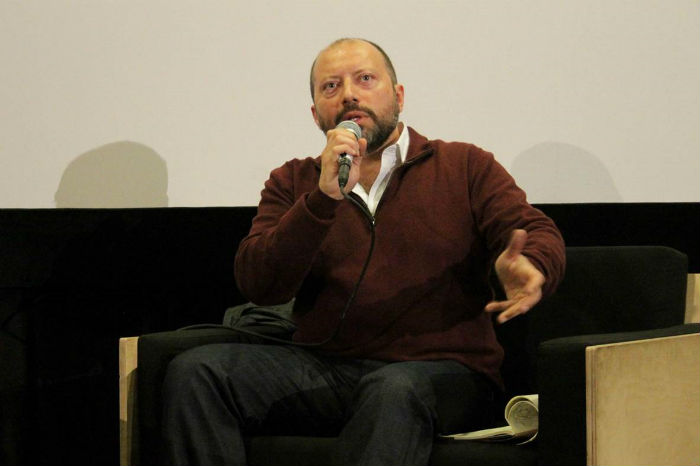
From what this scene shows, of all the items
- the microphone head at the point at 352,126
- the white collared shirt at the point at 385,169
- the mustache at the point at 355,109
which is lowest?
the white collared shirt at the point at 385,169

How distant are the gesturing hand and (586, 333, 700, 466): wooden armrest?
155mm

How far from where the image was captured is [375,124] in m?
2.02

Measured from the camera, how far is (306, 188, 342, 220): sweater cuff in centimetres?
181

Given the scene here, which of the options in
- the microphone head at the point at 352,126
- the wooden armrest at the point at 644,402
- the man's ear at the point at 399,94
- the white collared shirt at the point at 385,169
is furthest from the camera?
the man's ear at the point at 399,94

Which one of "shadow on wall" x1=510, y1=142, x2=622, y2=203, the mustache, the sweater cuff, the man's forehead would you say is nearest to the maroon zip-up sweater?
the sweater cuff

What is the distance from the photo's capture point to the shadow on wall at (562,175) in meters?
2.52

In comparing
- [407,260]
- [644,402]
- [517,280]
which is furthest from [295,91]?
[644,402]

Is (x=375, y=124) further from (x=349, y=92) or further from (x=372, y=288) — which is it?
(x=372, y=288)

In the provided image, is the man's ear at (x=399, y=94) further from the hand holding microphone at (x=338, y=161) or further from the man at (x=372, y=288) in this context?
the hand holding microphone at (x=338, y=161)

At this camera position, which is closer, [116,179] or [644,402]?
[644,402]

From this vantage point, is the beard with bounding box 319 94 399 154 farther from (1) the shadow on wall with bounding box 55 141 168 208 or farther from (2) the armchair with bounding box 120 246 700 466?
(1) the shadow on wall with bounding box 55 141 168 208

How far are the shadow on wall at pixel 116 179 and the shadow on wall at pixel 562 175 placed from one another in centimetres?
100

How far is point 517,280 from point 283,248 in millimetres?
472

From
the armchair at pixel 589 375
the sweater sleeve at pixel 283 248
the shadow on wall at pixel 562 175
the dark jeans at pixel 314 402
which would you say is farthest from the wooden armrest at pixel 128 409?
the shadow on wall at pixel 562 175
